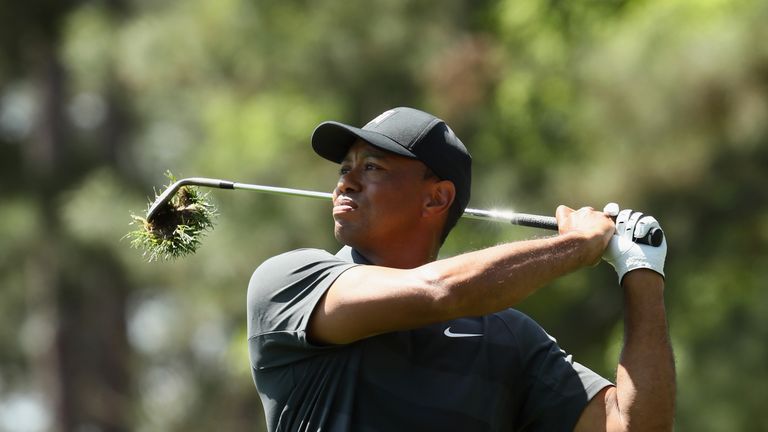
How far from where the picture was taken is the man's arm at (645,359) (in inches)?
157

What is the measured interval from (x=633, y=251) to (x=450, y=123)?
419 inches

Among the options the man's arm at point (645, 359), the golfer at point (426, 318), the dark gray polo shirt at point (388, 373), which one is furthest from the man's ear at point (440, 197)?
the man's arm at point (645, 359)

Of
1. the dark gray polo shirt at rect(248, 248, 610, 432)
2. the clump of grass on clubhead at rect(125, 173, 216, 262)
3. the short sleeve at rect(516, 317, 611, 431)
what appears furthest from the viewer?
the clump of grass on clubhead at rect(125, 173, 216, 262)

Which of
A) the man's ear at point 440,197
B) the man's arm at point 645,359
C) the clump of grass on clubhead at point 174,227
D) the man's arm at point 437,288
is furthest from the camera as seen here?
the clump of grass on clubhead at point 174,227

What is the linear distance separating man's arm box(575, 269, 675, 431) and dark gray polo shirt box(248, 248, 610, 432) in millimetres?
171

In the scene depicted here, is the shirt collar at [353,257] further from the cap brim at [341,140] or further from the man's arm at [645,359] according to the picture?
the man's arm at [645,359]

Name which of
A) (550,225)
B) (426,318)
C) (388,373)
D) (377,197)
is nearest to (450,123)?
(550,225)

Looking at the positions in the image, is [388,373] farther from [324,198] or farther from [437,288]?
[324,198]

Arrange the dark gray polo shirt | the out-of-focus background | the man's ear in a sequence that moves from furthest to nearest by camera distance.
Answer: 1. the out-of-focus background
2. the man's ear
3. the dark gray polo shirt

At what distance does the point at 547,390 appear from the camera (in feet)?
13.7

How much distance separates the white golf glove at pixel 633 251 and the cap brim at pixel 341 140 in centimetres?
57

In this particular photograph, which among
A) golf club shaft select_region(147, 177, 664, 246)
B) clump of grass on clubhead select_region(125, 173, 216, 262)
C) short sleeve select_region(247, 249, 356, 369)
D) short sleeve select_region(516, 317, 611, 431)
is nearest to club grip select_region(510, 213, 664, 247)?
golf club shaft select_region(147, 177, 664, 246)

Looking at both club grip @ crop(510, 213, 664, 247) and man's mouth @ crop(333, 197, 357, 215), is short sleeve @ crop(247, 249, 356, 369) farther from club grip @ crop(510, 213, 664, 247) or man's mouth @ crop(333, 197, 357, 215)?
club grip @ crop(510, 213, 664, 247)

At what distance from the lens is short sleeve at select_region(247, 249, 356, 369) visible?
3920mm
